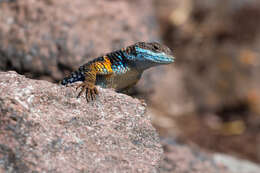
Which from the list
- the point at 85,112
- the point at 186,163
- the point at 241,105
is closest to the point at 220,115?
the point at 241,105

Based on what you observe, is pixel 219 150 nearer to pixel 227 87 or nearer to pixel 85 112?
pixel 227 87

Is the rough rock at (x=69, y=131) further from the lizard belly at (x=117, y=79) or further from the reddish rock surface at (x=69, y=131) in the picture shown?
the lizard belly at (x=117, y=79)

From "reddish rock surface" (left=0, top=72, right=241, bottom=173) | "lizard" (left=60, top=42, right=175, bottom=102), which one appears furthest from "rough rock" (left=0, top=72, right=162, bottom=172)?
"lizard" (left=60, top=42, right=175, bottom=102)

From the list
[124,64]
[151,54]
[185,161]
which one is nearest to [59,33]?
[124,64]

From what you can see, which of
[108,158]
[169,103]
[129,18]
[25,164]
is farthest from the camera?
[169,103]

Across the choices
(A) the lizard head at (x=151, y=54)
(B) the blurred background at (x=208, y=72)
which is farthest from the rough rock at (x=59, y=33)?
(A) the lizard head at (x=151, y=54)

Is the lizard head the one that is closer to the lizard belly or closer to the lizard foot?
the lizard belly
